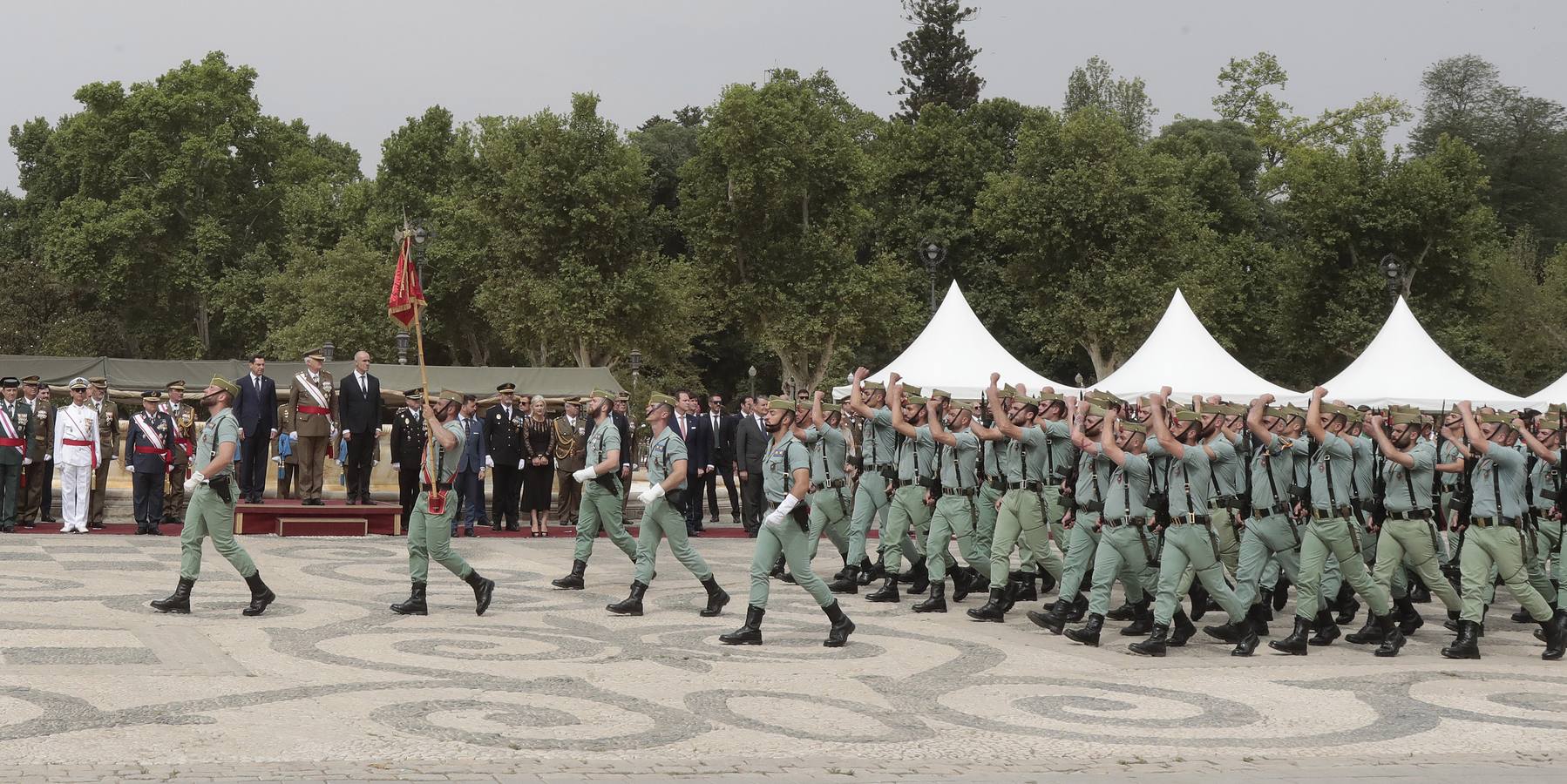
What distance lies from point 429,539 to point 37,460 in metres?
10.1

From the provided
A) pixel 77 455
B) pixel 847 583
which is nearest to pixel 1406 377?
pixel 847 583

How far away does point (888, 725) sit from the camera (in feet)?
29.8

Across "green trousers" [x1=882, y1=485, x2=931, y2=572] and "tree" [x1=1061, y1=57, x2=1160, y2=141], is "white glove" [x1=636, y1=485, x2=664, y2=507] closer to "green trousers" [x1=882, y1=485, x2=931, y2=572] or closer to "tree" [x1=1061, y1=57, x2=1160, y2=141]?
"green trousers" [x1=882, y1=485, x2=931, y2=572]

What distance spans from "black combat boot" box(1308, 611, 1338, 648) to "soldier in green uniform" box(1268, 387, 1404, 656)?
1.77 ft

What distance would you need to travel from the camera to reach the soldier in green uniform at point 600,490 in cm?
1424

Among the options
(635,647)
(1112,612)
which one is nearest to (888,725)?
(635,647)

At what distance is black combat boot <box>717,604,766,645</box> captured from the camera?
11953mm

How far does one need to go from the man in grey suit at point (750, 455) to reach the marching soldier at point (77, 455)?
858 cm

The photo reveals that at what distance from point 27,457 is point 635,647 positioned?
11968 mm

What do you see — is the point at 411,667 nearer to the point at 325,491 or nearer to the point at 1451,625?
the point at 1451,625

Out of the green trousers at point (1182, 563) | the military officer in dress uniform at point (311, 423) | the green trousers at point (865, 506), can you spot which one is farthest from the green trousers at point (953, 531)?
the military officer in dress uniform at point (311, 423)

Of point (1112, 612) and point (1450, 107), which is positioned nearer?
point (1112, 612)

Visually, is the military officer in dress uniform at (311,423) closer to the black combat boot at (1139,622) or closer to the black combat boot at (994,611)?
the black combat boot at (994,611)

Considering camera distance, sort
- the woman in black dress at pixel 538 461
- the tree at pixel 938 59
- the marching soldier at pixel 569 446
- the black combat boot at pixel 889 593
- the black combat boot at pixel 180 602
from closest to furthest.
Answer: the black combat boot at pixel 180 602 → the black combat boot at pixel 889 593 → the woman in black dress at pixel 538 461 → the marching soldier at pixel 569 446 → the tree at pixel 938 59
